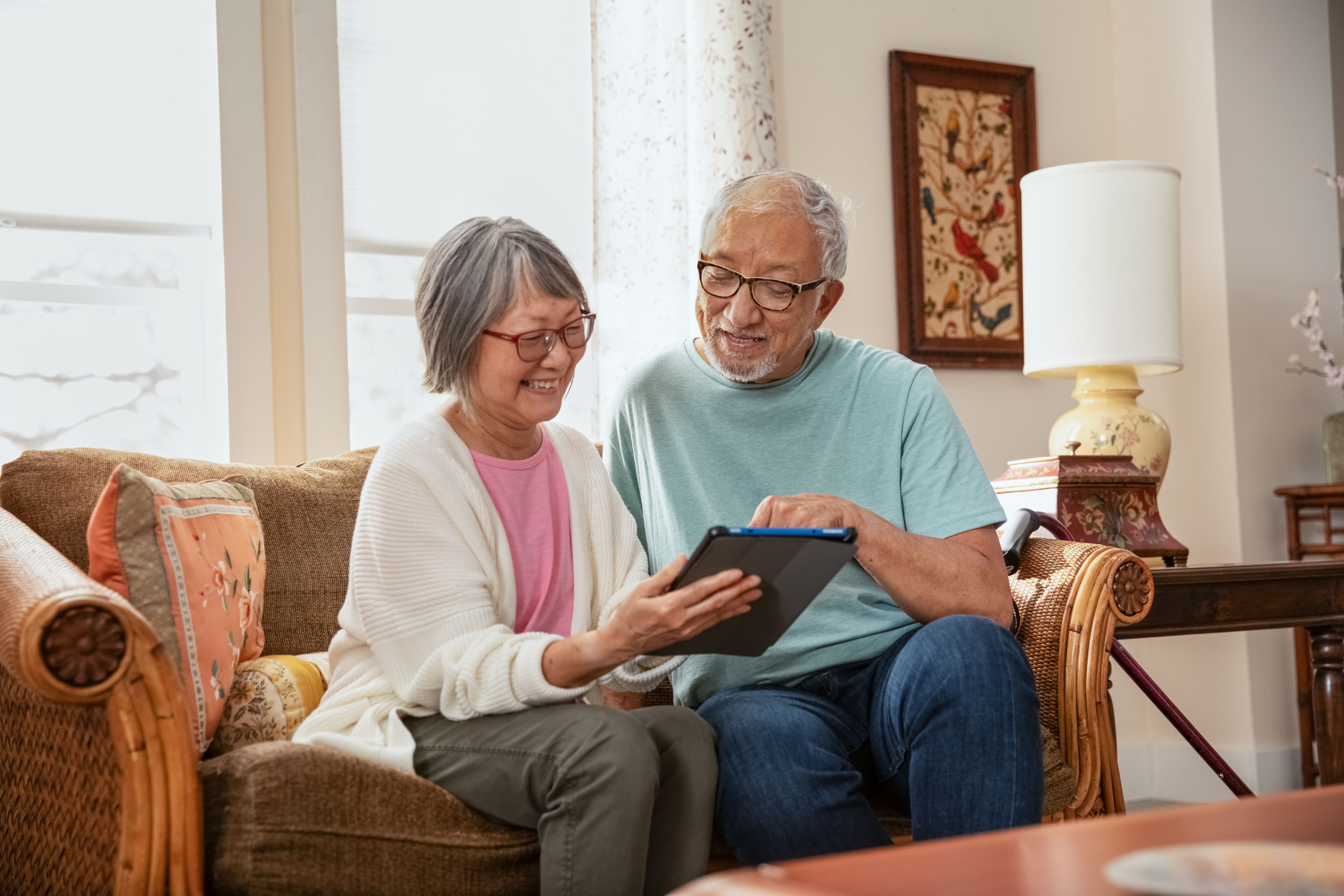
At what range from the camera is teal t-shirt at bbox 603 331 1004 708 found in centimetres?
164

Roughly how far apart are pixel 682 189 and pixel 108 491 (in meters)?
1.66

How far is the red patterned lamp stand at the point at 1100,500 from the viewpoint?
235 cm

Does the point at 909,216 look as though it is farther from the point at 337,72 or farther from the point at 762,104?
the point at 337,72

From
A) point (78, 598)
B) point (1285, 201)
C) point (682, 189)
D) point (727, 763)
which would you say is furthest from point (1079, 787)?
point (1285, 201)

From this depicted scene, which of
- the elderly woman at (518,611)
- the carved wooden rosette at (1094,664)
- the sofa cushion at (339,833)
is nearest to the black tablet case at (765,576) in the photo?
the elderly woman at (518,611)

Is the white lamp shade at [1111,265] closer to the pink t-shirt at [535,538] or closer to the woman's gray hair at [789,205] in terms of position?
the woman's gray hair at [789,205]

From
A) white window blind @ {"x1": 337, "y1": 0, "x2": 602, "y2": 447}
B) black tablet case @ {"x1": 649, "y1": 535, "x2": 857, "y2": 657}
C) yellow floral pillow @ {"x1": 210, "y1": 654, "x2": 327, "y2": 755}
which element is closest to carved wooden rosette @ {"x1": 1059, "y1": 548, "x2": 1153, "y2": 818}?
Result: black tablet case @ {"x1": 649, "y1": 535, "x2": 857, "y2": 657}

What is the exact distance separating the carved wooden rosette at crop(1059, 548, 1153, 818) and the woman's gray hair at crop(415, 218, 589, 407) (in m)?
0.87

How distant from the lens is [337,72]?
2541mm

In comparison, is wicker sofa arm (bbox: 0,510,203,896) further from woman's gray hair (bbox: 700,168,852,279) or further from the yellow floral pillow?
woman's gray hair (bbox: 700,168,852,279)

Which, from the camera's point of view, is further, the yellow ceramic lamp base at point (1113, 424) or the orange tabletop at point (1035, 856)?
the yellow ceramic lamp base at point (1113, 424)

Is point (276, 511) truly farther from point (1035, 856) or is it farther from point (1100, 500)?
point (1100, 500)

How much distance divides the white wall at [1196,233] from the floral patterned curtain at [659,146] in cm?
32

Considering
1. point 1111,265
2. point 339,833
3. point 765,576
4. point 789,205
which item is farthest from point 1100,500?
point 339,833
